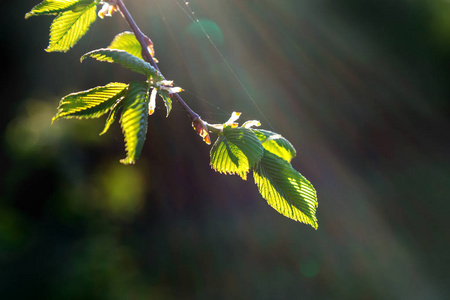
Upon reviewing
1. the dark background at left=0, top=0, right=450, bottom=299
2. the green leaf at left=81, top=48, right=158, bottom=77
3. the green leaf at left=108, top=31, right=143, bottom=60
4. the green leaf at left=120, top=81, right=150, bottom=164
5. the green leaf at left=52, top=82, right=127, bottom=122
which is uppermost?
the green leaf at left=81, top=48, right=158, bottom=77

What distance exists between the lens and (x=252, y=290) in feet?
17.4

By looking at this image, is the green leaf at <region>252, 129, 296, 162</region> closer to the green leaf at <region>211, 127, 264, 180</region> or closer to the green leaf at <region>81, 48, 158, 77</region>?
the green leaf at <region>211, 127, 264, 180</region>

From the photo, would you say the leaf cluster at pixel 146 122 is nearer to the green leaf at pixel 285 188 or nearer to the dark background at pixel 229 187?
the green leaf at pixel 285 188

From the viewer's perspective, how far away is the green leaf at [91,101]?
0.45 metres

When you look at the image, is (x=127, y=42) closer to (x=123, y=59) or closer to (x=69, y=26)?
(x=69, y=26)

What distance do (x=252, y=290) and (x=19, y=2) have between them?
633cm

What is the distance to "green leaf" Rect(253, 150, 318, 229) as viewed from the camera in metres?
0.52

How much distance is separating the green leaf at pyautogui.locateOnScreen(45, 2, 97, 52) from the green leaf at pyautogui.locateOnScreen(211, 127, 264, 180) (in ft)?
0.99

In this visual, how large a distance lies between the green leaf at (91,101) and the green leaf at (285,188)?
0.23m

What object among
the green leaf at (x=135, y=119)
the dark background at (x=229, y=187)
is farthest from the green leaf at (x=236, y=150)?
the dark background at (x=229, y=187)

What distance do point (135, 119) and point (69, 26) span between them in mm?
302

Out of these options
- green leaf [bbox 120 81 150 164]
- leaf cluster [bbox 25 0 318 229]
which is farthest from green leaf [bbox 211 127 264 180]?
green leaf [bbox 120 81 150 164]

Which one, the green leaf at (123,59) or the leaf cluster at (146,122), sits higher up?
the green leaf at (123,59)

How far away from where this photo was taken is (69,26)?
22.8 inches
